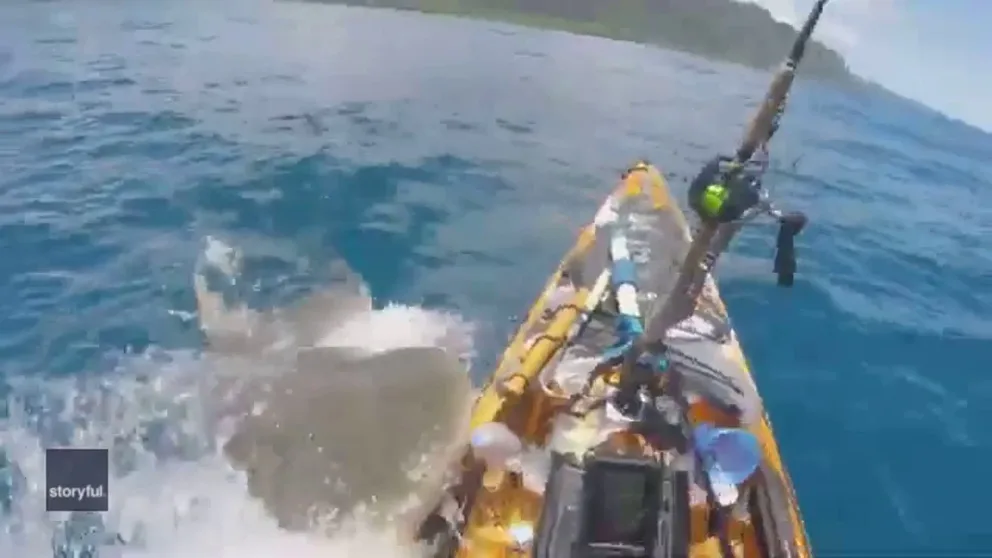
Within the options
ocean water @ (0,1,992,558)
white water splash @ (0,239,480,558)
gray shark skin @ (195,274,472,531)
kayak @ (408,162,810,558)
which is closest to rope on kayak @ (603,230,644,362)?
kayak @ (408,162,810,558)

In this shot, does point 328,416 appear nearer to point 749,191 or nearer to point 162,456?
point 162,456

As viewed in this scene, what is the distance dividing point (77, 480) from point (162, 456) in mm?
1059

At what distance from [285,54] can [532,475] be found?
23.2 m

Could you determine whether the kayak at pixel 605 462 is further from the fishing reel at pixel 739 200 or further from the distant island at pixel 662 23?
the distant island at pixel 662 23

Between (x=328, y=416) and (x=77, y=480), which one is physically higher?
(x=328, y=416)

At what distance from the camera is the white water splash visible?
7.10 metres

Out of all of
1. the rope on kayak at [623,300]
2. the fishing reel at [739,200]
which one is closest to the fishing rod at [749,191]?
the fishing reel at [739,200]

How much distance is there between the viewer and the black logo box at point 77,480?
7.05m

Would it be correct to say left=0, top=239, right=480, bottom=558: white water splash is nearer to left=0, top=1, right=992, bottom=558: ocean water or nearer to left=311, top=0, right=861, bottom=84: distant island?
left=0, top=1, right=992, bottom=558: ocean water

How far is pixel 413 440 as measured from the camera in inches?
327

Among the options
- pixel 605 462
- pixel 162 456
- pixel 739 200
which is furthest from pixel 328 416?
pixel 739 200

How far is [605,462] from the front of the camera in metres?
5.07

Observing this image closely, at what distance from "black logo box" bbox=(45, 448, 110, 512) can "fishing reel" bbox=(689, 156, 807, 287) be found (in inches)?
214

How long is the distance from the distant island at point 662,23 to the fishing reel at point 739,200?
39.5m
